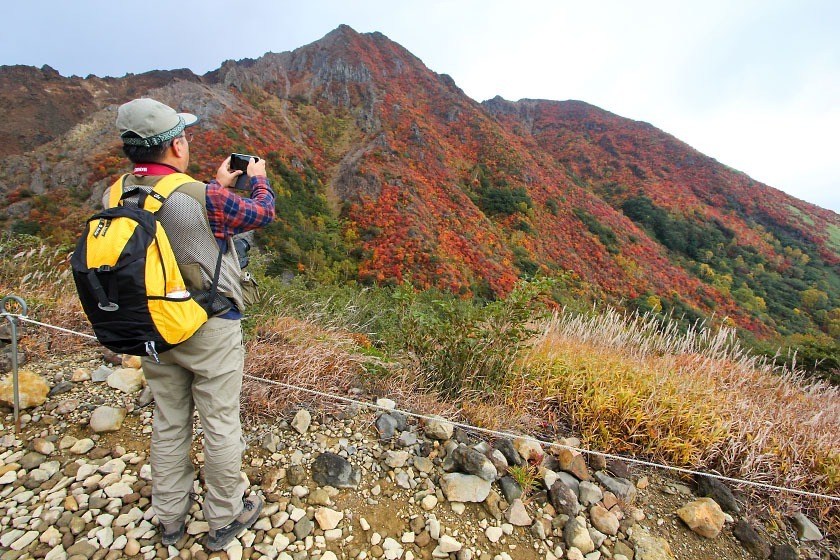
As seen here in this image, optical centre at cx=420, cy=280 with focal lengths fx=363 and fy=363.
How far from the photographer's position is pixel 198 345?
1.37 m

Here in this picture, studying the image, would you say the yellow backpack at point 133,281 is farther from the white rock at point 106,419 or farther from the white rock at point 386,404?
the white rock at point 386,404

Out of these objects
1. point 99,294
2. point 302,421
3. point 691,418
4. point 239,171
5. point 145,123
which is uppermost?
point 145,123

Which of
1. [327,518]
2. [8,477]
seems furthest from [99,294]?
[8,477]

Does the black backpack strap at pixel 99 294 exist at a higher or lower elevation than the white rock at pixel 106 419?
higher

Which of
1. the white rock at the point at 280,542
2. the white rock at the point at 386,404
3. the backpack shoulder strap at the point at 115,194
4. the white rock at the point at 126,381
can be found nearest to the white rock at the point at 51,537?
the white rock at the point at 280,542

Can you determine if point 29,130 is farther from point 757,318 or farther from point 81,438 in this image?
point 757,318

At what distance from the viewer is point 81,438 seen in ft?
6.73

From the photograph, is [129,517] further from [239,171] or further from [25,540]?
[239,171]

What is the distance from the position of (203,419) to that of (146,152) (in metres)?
1.05

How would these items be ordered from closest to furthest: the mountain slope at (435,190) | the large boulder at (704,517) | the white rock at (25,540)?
the white rock at (25,540) → the large boulder at (704,517) → the mountain slope at (435,190)

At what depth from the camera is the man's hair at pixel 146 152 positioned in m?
1.33

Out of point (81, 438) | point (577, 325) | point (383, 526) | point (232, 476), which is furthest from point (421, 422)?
point (577, 325)

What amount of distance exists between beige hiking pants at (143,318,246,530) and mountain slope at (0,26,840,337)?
18.6m

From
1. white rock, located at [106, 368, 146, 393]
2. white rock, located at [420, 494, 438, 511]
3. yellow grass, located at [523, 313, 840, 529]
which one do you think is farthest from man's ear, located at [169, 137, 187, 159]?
yellow grass, located at [523, 313, 840, 529]
